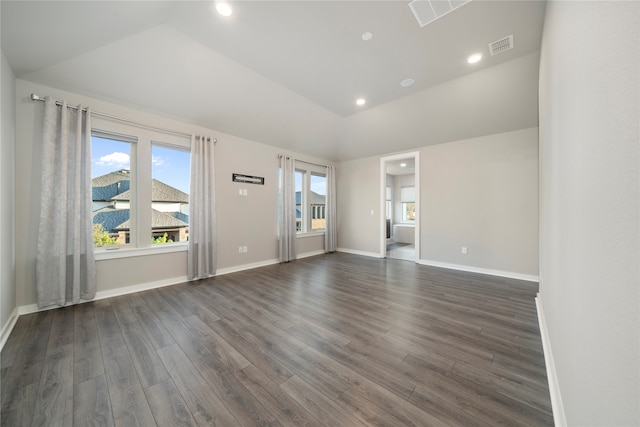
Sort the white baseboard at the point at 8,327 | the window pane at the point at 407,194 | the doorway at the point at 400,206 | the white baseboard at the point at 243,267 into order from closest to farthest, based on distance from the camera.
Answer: the white baseboard at the point at 8,327
the white baseboard at the point at 243,267
the doorway at the point at 400,206
the window pane at the point at 407,194

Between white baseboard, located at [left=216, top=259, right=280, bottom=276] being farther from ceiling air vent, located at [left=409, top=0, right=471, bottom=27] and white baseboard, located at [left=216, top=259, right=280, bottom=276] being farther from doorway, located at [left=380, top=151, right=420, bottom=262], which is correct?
ceiling air vent, located at [left=409, top=0, right=471, bottom=27]

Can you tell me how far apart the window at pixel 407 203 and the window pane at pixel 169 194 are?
764 centimetres

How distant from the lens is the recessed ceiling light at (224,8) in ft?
6.95

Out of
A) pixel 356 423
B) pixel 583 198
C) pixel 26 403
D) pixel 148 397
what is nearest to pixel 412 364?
pixel 356 423

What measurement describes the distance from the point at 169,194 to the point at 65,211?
124 cm

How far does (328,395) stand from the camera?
1415 mm

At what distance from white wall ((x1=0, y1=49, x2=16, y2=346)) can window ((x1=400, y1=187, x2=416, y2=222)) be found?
30.7 feet

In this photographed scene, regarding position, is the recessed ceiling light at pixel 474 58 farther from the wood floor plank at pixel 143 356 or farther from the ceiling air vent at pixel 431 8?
the wood floor plank at pixel 143 356

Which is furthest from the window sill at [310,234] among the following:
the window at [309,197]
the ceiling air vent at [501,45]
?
the ceiling air vent at [501,45]

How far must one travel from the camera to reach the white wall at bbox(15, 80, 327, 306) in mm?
2510

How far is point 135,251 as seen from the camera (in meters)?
3.24

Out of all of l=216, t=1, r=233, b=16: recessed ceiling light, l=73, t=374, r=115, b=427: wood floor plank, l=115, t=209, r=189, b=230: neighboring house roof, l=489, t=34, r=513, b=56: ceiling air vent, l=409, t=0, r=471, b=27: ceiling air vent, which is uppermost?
l=216, t=1, r=233, b=16: recessed ceiling light

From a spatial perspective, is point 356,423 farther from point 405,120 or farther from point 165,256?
point 405,120

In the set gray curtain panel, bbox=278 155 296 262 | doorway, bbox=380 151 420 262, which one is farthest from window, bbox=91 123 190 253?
doorway, bbox=380 151 420 262
